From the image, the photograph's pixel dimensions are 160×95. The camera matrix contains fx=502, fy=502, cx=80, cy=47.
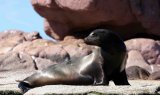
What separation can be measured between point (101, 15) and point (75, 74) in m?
21.0

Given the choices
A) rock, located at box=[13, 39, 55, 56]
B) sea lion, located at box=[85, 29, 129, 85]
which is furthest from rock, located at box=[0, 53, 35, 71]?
sea lion, located at box=[85, 29, 129, 85]

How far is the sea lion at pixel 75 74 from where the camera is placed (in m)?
7.17

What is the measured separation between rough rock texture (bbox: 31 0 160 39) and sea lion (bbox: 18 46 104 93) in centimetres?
1992

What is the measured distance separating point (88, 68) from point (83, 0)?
2037 centimetres

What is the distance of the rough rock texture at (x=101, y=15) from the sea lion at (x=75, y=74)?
1992cm

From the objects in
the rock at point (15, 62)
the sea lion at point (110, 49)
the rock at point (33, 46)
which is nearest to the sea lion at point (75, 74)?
the sea lion at point (110, 49)

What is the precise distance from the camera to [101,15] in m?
28.1

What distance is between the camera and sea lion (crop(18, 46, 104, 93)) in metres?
7.17

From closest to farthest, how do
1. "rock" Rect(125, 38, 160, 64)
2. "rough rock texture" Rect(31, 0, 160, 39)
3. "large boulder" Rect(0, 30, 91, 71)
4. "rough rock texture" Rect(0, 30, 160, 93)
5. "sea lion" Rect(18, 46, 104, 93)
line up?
"sea lion" Rect(18, 46, 104, 93)
"large boulder" Rect(0, 30, 91, 71)
"rough rock texture" Rect(0, 30, 160, 93)
"rock" Rect(125, 38, 160, 64)
"rough rock texture" Rect(31, 0, 160, 39)

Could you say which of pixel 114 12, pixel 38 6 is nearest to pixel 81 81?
pixel 114 12

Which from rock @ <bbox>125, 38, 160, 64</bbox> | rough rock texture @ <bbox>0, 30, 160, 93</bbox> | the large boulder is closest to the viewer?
the large boulder

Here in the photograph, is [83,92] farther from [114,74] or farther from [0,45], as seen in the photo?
[0,45]

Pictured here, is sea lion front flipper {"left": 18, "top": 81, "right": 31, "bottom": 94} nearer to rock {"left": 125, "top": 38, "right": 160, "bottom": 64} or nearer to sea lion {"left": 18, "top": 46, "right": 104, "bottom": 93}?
sea lion {"left": 18, "top": 46, "right": 104, "bottom": 93}

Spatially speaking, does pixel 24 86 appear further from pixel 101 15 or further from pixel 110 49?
pixel 101 15
